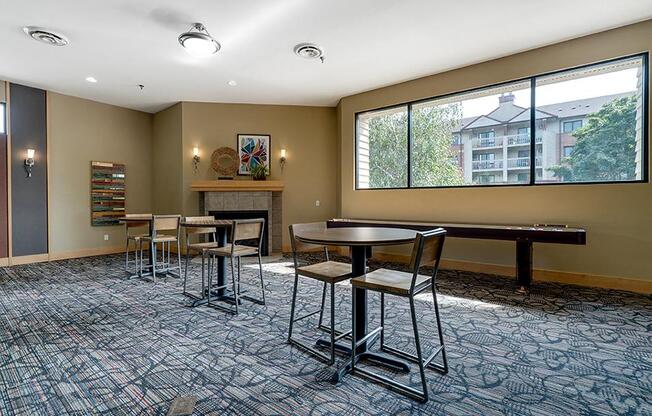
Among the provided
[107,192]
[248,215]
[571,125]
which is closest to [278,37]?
[248,215]

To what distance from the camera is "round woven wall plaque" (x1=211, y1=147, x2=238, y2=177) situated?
6742 millimetres

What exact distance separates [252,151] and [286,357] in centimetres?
524

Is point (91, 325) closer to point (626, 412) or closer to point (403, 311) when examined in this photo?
point (403, 311)

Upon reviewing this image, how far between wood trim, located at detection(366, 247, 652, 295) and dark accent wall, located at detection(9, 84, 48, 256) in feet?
23.4

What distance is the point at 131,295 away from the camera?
153 inches

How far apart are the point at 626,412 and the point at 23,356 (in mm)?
3756

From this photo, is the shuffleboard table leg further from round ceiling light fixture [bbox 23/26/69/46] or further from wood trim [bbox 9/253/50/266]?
wood trim [bbox 9/253/50/266]

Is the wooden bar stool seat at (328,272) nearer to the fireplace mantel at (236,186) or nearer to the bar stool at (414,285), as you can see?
the bar stool at (414,285)

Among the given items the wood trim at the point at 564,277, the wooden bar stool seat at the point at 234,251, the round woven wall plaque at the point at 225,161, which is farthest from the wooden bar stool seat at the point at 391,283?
the round woven wall plaque at the point at 225,161

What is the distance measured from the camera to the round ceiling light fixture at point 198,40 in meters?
3.74

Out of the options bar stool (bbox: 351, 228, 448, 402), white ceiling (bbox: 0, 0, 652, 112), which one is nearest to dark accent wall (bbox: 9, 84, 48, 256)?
white ceiling (bbox: 0, 0, 652, 112)

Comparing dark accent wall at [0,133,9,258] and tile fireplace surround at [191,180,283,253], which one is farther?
tile fireplace surround at [191,180,283,253]

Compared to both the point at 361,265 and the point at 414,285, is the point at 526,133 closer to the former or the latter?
the point at 361,265

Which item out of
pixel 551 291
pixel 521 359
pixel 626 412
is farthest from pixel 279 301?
pixel 551 291
